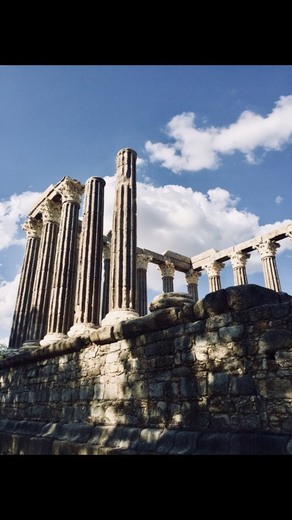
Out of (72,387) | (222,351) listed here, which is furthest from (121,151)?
(222,351)

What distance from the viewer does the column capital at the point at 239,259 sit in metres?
22.0

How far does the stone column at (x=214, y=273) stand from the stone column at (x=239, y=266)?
1.40 metres

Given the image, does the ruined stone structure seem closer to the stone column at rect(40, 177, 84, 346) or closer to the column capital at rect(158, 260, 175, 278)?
the stone column at rect(40, 177, 84, 346)

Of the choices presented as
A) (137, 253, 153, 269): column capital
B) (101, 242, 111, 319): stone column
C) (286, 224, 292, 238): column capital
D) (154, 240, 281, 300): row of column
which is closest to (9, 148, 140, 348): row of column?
(101, 242, 111, 319): stone column

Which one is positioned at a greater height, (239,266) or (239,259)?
(239,259)

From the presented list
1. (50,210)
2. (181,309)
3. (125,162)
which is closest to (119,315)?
(181,309)

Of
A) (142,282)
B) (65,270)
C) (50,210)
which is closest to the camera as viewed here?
(65,270)

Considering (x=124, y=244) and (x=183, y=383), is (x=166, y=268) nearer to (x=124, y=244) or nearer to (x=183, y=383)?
(x=124, y=244)

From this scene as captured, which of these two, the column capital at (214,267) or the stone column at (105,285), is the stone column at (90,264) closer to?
the stone column at (105,285)

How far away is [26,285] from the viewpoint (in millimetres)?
13859

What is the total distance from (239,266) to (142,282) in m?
6.39

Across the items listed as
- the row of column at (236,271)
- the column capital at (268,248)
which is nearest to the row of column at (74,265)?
the row of column at (236,271)

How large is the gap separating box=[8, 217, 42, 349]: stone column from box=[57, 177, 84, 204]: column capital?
3.28 metres
